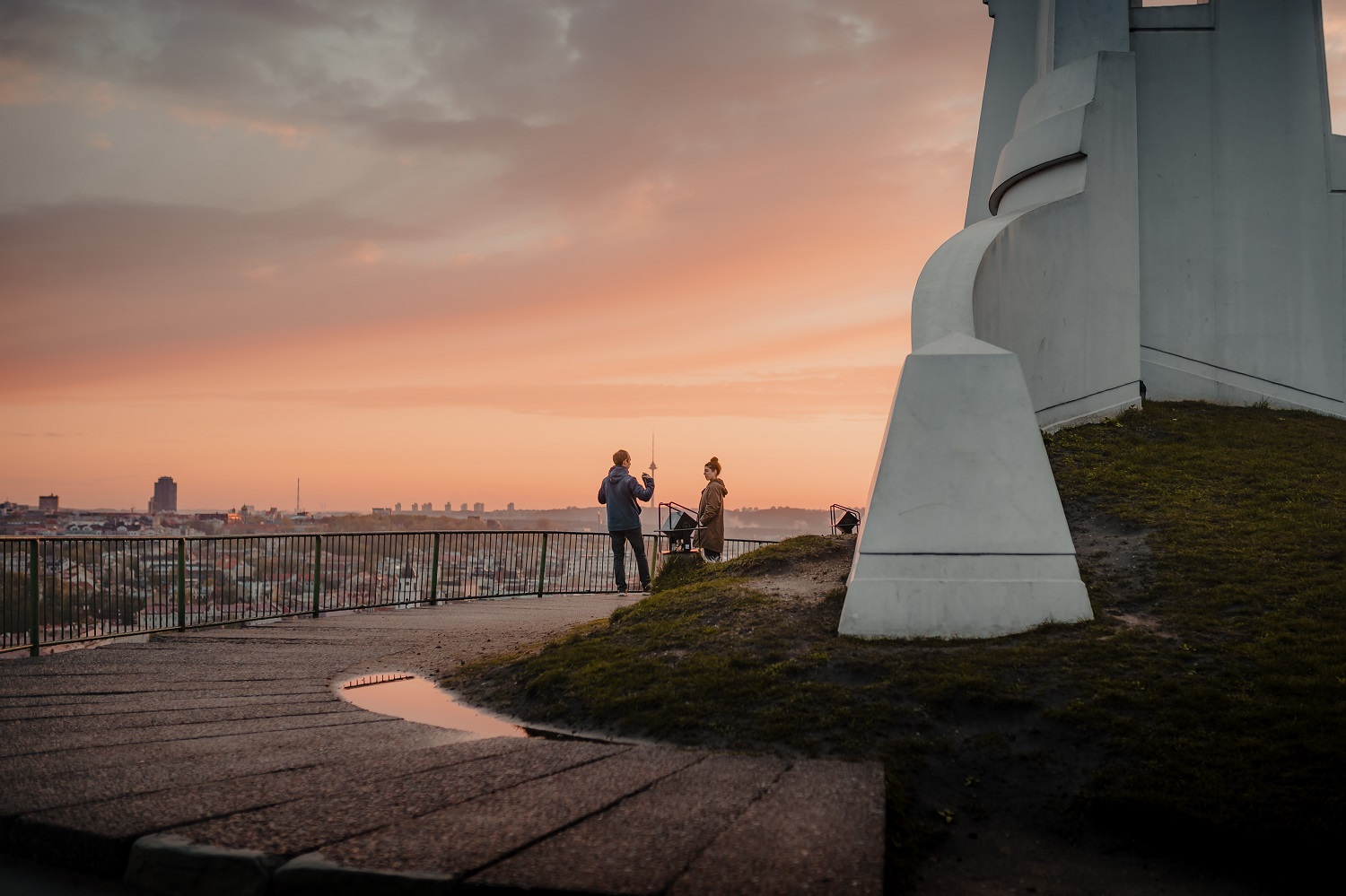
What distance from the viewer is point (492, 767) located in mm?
4699

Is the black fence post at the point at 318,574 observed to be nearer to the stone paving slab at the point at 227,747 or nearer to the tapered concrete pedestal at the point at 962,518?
the stone paving slab at the point at 227,747

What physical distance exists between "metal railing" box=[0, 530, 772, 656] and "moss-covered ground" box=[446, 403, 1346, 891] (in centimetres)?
503

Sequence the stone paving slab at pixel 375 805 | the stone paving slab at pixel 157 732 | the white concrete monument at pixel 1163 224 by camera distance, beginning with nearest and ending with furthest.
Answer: the stone paving slab at pixel 375 805 → the stone paving slab at pixel 157 732 → the white concrete monument at pixel 1163 224

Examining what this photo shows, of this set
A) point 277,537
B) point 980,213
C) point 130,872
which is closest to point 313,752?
point 130,872

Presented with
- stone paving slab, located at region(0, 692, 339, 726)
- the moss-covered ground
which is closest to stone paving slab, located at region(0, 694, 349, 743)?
stone paving slab, located at region(0, 692, 339, 726)

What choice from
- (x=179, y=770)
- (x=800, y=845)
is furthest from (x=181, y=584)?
(x=800, y=845)

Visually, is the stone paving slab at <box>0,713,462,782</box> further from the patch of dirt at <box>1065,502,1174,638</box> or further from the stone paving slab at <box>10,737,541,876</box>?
the patch of dirt at <box>1065,502,1174,638</box>

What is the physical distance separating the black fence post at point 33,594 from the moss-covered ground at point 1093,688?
492cm

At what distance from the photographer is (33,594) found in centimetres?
955

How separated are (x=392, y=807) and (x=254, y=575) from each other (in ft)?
31.6

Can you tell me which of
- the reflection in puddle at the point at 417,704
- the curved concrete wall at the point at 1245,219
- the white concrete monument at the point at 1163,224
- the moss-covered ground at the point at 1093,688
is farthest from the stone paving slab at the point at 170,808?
the curved concrete wall at the point at 1245,219

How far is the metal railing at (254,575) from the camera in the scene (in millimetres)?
9742

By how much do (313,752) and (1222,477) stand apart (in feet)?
31.8

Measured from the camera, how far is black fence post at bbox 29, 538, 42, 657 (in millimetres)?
9523
